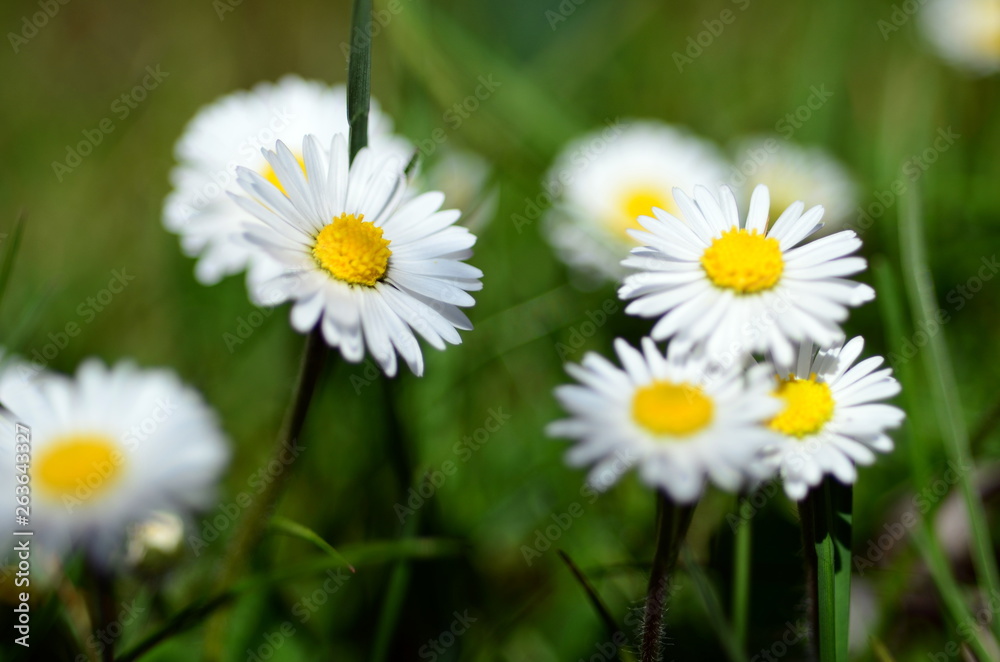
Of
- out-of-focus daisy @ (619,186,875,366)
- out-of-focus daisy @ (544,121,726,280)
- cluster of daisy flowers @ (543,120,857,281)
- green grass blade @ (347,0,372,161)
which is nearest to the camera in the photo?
out-of-focus daisy @ (619,186,875,366)

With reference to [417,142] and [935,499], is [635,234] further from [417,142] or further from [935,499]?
[417,142]

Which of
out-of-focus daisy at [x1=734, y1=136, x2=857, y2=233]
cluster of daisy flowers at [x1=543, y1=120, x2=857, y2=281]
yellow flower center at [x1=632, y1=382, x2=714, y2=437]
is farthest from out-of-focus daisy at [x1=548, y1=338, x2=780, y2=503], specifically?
out-of-focus daisy at [x1=734, y1=136, x2=857, y2=233]

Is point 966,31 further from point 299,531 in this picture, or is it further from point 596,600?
point 299,531

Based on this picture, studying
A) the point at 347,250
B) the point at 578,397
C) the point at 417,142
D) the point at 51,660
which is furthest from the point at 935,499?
the point at 51,660

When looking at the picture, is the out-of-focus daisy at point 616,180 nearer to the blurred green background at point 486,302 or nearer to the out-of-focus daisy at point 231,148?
the blurred green background at point 486,302

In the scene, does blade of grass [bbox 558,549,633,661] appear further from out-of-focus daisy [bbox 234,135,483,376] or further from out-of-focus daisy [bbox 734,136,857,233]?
out-of-focus daisy [bbox 734,136,857,233]

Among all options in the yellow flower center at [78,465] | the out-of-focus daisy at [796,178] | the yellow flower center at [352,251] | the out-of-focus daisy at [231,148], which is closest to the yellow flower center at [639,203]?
the out-of-focus daisy at [796,178]

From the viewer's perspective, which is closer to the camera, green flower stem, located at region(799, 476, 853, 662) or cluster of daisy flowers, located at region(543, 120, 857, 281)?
green flower stem, located at region(799, 476, 853, 662)
